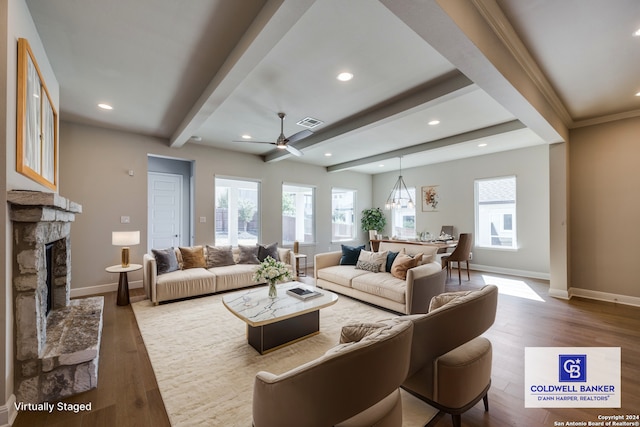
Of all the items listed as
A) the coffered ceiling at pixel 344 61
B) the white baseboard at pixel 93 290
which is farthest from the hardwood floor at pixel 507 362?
the coffered ceiling at pixel 344 61

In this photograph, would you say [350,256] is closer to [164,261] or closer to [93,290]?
[164,261]

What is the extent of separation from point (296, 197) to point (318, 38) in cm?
530

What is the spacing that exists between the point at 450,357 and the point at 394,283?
6.67 ft

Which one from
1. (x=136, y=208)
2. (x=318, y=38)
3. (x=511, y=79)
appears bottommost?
(x=136, y=208)

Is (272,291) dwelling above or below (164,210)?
below

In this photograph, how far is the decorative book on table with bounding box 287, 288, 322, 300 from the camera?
3137 millimetres

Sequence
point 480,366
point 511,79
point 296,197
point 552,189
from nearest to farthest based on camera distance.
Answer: point 480,366 < point 511,79 < point 552,189 < point 296,197

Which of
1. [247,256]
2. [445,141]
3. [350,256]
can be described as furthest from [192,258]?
[445,141]

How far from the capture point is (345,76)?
9.62 feet

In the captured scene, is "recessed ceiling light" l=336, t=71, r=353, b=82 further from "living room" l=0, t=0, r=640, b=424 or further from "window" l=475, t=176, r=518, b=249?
"window" l=475, t=176, r=518, b=249

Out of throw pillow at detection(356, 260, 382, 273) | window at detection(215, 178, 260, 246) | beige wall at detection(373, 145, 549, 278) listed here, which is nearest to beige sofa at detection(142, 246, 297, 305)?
window at detection(215, 178, 260, 246)

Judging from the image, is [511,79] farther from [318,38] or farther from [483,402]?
[483,402]

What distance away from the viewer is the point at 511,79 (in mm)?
2461

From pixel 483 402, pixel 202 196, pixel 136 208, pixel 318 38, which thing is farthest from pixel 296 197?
pixel 483 402
